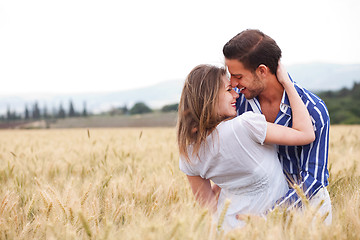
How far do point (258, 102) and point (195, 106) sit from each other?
1.86 ft

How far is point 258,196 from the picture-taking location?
1713 mm

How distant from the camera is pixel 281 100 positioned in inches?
74.5

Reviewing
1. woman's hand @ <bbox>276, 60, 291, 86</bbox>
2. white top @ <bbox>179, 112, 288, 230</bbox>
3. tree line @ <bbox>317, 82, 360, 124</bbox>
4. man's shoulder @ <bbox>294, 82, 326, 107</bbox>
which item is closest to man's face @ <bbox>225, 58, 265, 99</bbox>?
woman's hand @ <bbox>276, 60, 291, 86</bbox>

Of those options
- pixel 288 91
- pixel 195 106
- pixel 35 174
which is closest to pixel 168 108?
pixel 195 106

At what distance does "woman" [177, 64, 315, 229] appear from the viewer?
1621mm

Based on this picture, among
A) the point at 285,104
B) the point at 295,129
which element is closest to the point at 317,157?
the point at 295,129

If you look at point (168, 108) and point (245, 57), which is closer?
point (245, 57)

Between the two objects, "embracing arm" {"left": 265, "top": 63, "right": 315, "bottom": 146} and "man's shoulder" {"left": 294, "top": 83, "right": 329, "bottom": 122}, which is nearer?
"embracing arm" {"left": 265, "top": 63, "right": 315, "bottom": 146}

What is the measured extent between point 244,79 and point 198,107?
1.32ft

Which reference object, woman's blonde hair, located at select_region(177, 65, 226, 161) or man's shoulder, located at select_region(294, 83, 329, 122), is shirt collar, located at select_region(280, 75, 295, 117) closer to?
man's shoulder, located at select_region(294, 83, 329, 122)

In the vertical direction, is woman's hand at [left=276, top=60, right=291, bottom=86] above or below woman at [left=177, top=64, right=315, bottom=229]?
above

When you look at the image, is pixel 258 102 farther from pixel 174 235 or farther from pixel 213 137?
pixel 174 235

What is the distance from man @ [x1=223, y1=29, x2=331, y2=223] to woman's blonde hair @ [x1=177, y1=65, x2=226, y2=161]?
20 cm

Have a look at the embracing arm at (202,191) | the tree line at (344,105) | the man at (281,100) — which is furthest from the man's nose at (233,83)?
the tree line at (344,105)
